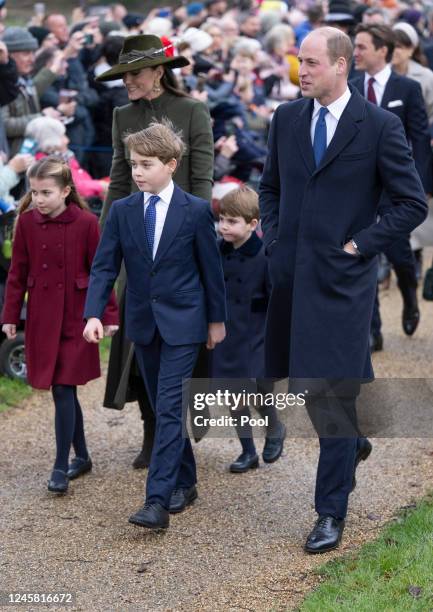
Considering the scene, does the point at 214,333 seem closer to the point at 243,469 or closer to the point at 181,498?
the point at 181,498

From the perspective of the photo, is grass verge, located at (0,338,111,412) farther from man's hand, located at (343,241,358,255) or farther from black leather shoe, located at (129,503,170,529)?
man's hand, located at (343,241,358,255)

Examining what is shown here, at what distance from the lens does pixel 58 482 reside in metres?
5.79

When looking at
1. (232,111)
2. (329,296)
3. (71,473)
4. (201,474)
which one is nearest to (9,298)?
(71,473)

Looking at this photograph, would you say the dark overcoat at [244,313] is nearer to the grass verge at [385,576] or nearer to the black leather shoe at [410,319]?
the grass verge at [385,576]

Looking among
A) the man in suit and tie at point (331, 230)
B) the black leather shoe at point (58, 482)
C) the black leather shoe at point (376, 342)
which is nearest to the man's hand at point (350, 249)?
the man in suit and tie at point (331, 230)

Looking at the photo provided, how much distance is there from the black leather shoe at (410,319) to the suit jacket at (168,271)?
12.5 feet

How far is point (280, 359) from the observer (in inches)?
202

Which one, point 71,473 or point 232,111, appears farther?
point 232,111

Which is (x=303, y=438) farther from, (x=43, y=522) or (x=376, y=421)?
(x=43, y=522)

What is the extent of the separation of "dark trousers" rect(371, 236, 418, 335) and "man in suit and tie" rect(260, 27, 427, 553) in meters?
3.39

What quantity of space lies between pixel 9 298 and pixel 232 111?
4678 millimetres

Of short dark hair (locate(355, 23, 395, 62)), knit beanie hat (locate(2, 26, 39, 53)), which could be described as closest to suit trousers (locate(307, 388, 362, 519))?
short dark hair (locate(355, 23, 395, 62))

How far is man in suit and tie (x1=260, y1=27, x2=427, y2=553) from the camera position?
4.81 meters

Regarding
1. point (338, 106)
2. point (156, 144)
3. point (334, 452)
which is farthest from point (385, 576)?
point (156, 144)
